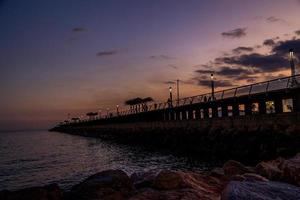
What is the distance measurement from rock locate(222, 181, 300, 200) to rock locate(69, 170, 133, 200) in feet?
12.3

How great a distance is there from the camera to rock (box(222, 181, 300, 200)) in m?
5.40

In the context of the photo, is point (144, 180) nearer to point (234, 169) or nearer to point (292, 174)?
point (234, 169)

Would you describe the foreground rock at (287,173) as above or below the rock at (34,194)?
above

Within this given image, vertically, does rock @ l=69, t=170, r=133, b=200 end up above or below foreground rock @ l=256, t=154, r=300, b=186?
below

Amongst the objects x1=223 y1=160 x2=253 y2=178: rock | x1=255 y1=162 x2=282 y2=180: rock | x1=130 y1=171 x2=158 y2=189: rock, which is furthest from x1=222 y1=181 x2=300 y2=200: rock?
x1=223 y1=160 x2=253 y2=178: rock

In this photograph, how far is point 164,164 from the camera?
94.0 ft

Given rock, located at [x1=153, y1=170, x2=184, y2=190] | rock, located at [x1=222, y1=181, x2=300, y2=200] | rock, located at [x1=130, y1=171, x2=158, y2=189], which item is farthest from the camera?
rock, located at [x1=130, y1=171, x2=158, y2=189]

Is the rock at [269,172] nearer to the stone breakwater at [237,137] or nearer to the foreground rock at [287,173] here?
the foreground rock at [287,173]

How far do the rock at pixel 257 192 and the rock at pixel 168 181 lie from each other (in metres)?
2.96

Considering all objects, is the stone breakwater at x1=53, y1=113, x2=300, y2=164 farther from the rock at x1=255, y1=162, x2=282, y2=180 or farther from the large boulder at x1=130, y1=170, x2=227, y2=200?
the large boulder at x1=130, y1=170, x2=227, y2=200

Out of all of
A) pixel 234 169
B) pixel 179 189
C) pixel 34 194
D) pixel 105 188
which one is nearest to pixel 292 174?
pixel 179 189

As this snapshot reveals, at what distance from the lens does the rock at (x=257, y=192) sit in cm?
540

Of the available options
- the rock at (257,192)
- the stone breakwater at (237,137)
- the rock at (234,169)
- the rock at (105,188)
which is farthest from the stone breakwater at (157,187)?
the stone breakwater at (237,137)

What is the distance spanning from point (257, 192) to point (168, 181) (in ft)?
12.1
